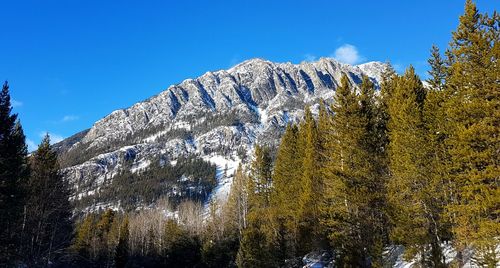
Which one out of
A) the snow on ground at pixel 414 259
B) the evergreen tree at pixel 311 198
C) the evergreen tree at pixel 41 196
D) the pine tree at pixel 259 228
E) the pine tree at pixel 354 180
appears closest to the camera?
the snow on ground at pixel 414 259

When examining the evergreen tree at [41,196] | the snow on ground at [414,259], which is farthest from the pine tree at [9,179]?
the snow on ground at [414,259]

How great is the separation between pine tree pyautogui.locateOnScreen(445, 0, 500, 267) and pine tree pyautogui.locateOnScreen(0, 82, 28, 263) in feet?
98.9

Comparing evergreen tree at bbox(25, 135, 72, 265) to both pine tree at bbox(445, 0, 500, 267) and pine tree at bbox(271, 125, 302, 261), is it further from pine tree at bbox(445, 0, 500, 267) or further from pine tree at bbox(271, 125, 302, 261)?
pine tree at bbox(445, 0, 500, 267)

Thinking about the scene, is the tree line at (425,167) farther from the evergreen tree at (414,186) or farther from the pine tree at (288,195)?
the pine tree at (288,195)

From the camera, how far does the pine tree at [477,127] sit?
1584cm

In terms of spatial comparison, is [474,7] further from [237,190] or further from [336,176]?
[237,190]

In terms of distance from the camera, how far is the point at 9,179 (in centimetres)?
2808

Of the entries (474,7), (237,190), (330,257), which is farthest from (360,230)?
(237,190)

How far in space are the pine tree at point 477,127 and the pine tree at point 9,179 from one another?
30.1 metres

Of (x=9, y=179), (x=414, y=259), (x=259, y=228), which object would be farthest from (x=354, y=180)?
(x=9, y=179)

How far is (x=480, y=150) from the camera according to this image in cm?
1706

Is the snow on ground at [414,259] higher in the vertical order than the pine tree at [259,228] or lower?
lower

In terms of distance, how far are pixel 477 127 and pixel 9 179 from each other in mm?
31649

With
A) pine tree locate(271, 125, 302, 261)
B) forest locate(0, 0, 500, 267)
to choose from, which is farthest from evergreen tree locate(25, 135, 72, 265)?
pine tree locate(271, 125, 302, 261)
